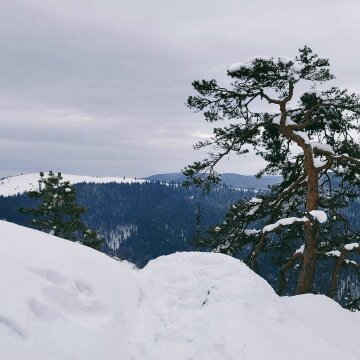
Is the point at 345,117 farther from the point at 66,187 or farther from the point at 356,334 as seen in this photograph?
the point at 66,187

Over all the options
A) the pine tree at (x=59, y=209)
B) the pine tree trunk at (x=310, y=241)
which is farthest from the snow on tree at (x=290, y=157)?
the pine tree at (x=59, y=209)

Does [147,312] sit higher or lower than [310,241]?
lower

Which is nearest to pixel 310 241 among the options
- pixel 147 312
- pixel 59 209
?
pixel 147 312

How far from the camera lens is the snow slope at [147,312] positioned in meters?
5.96

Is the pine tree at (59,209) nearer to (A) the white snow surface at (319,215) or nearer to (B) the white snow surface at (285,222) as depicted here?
(B) the white snow surface at (285,222)

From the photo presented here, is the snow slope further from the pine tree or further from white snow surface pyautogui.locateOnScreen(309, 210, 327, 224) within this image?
the pine tree

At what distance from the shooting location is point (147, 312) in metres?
8.03

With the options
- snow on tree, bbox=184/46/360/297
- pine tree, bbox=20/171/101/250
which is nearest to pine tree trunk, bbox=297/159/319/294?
snow on tree, bbox=184/46/360/297

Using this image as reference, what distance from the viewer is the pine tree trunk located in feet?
39.3

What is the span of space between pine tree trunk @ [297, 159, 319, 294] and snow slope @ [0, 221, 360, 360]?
6.75 feet

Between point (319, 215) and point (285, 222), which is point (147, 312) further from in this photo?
point (319, 215)

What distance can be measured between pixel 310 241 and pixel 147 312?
6211mm

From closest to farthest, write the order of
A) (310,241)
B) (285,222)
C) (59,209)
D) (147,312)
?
A: (147,312) → (285,222) → (310,241) → (59,209)

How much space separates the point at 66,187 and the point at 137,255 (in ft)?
569
